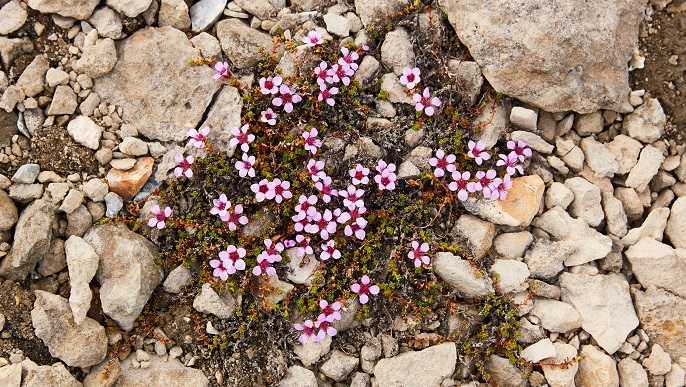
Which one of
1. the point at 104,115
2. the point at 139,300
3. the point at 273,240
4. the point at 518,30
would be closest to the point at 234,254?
the point at 273,240

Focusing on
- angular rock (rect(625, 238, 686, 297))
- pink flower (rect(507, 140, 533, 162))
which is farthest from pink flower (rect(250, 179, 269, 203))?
angular rock (rect(625, 238, 686, 297))

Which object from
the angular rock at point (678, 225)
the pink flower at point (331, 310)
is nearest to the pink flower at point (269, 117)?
the pink flower at point (331, 310)

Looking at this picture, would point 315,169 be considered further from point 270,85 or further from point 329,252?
point 270,85

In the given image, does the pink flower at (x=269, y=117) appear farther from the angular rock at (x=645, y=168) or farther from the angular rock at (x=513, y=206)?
the angular rock at (x=645, y=168)

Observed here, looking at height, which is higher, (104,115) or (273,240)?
(104,115)

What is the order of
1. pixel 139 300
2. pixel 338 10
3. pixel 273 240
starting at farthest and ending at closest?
pixel 338 10 → pixel 273 240 → pixel 139 300

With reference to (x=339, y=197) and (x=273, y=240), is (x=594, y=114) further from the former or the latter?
(x=273, y=240)

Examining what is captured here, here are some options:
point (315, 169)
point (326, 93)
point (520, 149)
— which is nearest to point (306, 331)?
point (315, 169)

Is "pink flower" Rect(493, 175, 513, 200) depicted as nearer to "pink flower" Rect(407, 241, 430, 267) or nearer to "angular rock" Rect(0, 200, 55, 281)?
"pink flower" Rect(407, 241, 430, 267)
